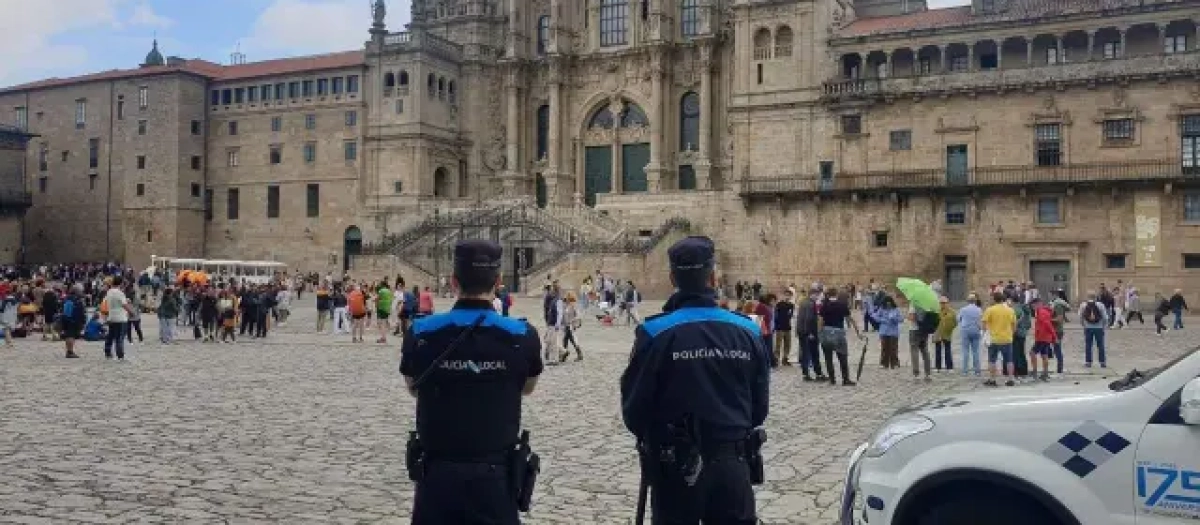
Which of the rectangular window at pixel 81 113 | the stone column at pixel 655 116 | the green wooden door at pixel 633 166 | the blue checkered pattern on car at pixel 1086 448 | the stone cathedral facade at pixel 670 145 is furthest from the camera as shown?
the rectangular window at pixel 81 113

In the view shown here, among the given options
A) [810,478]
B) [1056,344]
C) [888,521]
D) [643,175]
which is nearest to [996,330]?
[1056,344]

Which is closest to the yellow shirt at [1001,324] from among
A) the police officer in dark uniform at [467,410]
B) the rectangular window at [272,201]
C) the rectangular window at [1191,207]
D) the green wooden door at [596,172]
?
the police officer in dark uniform at [467,410]

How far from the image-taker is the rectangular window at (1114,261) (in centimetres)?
4072

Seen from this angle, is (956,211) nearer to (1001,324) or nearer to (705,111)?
(705,111)

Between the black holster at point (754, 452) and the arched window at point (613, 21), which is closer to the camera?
the black holster at point (754, 452)

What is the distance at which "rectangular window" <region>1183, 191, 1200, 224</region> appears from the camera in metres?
39.5

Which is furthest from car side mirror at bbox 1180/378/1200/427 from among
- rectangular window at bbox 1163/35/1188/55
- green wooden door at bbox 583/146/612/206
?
green wooden door at bbox 583/146/612/206

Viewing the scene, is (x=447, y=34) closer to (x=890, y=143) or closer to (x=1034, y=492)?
(x=890, y=143)

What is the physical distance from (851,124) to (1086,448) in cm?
4369

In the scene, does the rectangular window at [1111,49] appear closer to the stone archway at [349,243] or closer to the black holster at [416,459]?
the stone archway at [349,243]

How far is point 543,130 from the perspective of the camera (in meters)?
62.3

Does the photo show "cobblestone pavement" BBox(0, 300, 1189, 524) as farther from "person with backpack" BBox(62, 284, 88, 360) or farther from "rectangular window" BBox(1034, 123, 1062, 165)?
"rectangular window" BBox(1034, 123, 1062, 165)

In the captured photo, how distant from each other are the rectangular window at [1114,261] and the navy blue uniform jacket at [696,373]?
4051 cm

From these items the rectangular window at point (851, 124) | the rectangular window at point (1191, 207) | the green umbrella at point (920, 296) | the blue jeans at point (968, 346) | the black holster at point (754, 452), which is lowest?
the blue jeans at point (968, 346)
